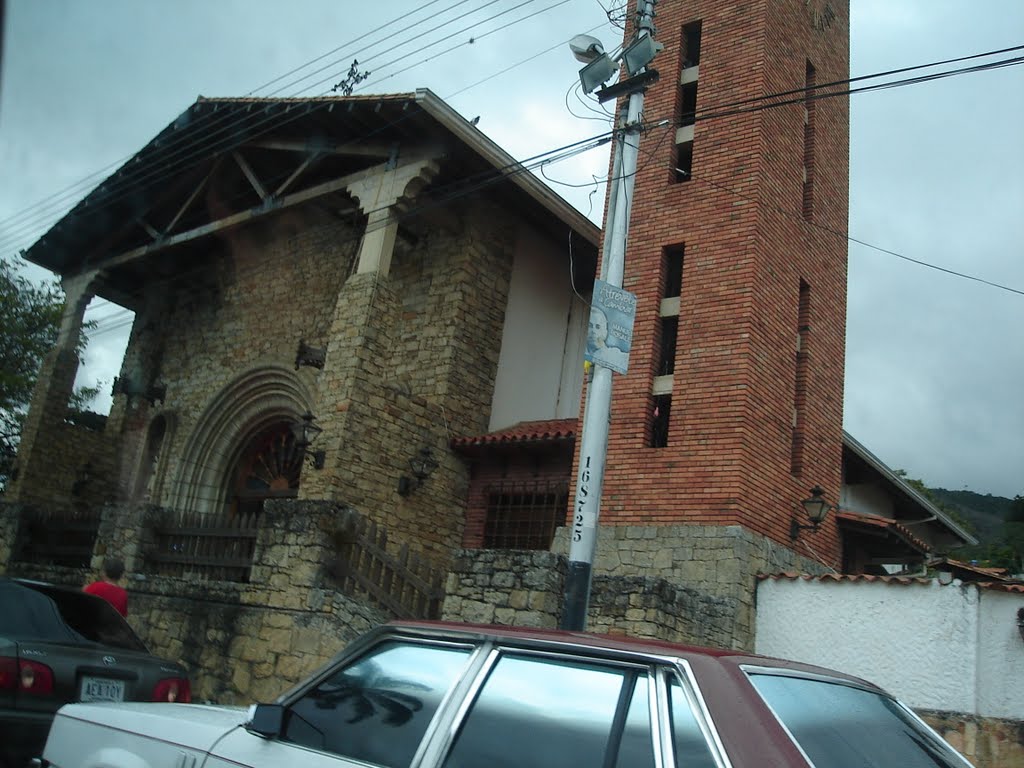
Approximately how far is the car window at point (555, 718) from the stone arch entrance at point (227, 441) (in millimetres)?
13940

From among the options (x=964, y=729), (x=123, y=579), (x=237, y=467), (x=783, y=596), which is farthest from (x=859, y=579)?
(x=237, y=467)

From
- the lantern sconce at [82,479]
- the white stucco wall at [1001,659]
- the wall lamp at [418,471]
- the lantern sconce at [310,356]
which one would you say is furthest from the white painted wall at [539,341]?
the lantern sconce at [82,479]

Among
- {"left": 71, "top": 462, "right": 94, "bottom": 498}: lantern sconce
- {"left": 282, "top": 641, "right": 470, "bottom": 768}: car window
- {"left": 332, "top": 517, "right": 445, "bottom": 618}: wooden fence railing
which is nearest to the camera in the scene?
{"left": 282, "top": 641, "right": 470, "bottom": 768}: car window

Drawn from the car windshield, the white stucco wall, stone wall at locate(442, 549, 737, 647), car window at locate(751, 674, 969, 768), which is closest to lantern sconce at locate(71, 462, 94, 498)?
stone wall at locate(442, 549, 737, 647)

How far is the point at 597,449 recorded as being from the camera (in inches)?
267

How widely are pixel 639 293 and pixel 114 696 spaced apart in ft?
24.3

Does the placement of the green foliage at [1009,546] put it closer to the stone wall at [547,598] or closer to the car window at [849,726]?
the stone wall at [547,598]

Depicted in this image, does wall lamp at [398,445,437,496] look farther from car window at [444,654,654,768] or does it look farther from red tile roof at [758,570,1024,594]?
car window at [444,654,654,768]

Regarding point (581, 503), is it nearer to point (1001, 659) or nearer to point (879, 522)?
point (1001, 659)

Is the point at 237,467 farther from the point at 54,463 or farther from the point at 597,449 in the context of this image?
the point at 597,449

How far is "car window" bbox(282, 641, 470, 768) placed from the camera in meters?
2.89

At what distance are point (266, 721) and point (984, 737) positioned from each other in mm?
7077

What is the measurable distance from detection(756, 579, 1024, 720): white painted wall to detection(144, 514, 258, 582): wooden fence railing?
5.85m

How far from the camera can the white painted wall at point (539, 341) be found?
1488 cm
